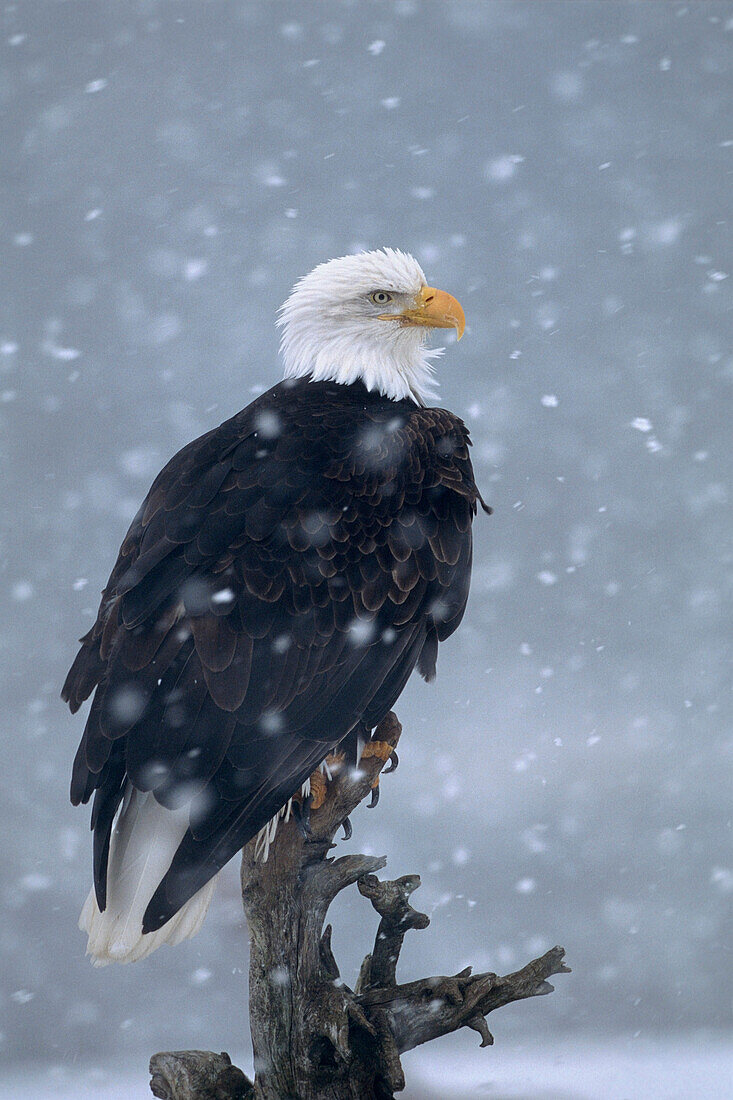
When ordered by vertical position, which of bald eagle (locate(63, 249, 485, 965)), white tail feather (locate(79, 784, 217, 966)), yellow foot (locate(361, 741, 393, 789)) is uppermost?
bald eagle (locate(63, 249, 485, 965))

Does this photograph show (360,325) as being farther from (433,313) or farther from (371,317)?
(433,313)

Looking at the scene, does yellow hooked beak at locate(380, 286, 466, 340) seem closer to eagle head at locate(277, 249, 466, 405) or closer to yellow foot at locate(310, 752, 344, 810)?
eagle head at locate(277, 249, 466, 405)

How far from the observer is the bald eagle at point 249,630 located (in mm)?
2639

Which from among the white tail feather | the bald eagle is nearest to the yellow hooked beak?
the bald eagle

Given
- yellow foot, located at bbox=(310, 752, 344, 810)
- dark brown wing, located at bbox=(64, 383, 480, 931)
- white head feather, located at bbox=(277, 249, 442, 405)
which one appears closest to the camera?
dark brown wing, located at bbox=(64, 383, 480, 931)

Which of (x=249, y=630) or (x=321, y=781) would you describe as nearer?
(x=249, y=630)

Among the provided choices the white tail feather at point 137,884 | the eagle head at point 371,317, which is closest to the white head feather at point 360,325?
the eagle head at point 371,317

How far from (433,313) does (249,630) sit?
3.98 feet

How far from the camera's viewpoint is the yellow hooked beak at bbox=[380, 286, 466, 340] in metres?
3.32

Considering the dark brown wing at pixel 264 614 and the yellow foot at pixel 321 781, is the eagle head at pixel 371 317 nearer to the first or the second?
the dark brown wing at pixel 264 614

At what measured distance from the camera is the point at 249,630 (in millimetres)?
2729

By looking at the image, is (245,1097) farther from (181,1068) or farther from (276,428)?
(276,428)

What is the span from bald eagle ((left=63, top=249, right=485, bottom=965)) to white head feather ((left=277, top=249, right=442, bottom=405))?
0.20 metres

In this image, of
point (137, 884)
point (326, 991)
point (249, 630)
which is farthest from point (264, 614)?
point (326, 991)
